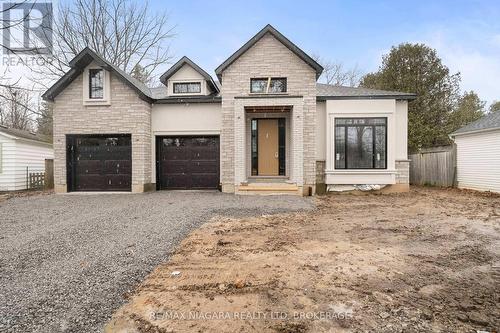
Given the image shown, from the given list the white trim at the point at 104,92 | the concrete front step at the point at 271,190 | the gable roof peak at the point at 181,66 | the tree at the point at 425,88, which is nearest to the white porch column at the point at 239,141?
the concrete front step at the point at 271,190

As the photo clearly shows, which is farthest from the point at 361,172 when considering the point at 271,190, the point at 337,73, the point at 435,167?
the point at 337,73

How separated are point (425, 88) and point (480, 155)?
785 cm

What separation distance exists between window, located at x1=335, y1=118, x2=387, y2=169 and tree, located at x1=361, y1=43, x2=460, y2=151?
960 centimetres

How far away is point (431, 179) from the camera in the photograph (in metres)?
15.5

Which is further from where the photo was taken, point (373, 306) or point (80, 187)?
point (80, 187)

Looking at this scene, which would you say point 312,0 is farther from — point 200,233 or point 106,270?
point 106,270

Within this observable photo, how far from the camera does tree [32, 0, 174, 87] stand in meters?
19.8

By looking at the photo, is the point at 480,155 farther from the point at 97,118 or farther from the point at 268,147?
the point at 97,118

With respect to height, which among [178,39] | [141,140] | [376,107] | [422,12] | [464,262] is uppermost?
[178,39]

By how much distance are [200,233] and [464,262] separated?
14.1 ft

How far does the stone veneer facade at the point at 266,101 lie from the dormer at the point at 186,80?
205 centimetres

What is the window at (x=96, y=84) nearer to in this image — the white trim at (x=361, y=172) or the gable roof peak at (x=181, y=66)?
the gable roof peak at (x=181, y=66)

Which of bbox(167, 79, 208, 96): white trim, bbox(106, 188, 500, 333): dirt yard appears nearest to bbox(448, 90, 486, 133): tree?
bbox(106, 188, 500, 333): dirt yard

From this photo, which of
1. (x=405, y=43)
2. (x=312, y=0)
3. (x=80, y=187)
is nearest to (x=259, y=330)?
(x=80, y=187)
